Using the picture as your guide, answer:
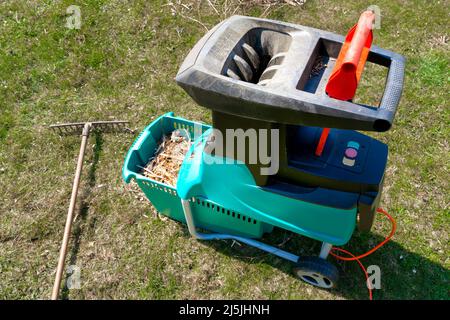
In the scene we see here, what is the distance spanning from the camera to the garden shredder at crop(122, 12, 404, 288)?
1.85 m

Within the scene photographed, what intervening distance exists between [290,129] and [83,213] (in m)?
1.92

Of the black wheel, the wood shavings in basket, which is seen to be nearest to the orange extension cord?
the black wheel

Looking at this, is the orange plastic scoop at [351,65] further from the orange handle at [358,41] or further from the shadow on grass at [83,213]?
the shadow on grass at [83,213]

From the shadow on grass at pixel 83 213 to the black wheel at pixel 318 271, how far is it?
65.4 inches

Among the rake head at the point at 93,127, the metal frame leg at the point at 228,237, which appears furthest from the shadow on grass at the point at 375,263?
the rake head at the point at 93,127

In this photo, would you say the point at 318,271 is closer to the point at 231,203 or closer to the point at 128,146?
the point at 231,203

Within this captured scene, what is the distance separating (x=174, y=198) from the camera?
295cm

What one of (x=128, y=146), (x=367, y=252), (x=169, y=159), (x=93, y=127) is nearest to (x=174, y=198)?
(x=169, y=159)

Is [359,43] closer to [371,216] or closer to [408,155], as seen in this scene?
[371,216]

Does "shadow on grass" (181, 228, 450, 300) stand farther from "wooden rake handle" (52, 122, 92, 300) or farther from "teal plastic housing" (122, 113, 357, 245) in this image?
"wooden rake handle" (52, 122, 92, 300)

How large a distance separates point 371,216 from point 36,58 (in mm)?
3926

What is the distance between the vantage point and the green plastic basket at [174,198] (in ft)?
9.29

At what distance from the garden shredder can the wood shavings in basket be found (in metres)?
0.19

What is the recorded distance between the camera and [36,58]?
4500 millimetres
